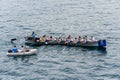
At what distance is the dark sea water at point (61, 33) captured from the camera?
60.6 metres

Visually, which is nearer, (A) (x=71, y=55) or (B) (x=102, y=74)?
(B) (x=102, y=74)

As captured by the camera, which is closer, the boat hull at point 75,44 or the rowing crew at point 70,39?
the boat hull at point 75,44

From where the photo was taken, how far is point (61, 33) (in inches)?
3310

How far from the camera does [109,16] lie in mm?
98812

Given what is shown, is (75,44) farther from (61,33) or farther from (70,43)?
(61,33)

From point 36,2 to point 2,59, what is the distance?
55.9m

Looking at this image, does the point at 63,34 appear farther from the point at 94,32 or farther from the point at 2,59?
the point at 2,59

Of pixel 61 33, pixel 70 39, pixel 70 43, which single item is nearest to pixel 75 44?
pixel 70 43

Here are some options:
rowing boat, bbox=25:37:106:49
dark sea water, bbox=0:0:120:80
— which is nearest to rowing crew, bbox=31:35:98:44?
rowing boat, bbox=25:37:106:49

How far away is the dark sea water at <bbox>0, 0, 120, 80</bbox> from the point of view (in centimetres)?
6059

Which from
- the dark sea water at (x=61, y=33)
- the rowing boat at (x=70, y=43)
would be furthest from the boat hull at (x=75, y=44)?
the dark sea water at (x=61, y=33)

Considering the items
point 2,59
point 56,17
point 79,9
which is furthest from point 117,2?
point 2,59

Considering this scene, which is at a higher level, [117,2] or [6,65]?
[117,2]

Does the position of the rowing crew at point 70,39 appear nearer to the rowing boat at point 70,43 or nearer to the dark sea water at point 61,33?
the rowing boat at point 70,43
